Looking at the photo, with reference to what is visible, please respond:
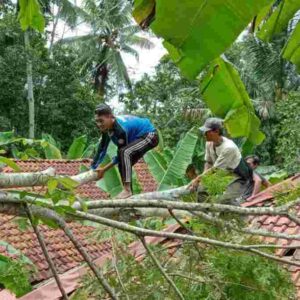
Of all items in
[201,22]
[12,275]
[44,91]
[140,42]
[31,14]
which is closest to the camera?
[201,22]

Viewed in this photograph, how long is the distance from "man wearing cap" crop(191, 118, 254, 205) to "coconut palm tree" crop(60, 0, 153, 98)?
55.9ft

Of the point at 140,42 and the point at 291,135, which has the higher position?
the point at 140,42

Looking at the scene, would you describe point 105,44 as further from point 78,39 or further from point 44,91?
point 44,91

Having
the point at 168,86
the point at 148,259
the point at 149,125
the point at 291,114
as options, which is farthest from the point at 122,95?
the point at 148,259

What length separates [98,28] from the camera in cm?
2145

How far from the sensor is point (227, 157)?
13.5 feet

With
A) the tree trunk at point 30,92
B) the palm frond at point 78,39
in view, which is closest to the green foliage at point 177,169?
the tree trunk at point 30,92

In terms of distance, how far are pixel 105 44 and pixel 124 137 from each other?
18.0m

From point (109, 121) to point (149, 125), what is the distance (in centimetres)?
42

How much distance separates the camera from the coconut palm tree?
21203mm

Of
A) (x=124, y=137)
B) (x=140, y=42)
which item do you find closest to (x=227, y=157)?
(x=124, y=137)

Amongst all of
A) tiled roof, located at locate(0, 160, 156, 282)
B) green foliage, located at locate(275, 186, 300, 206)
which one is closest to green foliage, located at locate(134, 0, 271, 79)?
green foliage, located at locate(275, 186, 300, 206)

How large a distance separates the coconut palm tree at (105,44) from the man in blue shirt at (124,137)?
1697 centimetres

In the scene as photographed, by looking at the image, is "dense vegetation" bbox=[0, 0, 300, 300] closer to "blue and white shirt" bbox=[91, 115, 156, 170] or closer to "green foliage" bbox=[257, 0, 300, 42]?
"green foliage" bbox=[257, 0, 300, 42]
